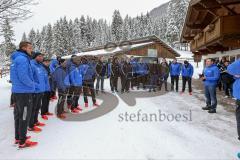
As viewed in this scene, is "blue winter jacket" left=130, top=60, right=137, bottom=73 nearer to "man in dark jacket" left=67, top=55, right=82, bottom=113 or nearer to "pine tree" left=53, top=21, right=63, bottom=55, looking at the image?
"man in dark jacket" left=67, top=55, right=82, bottom=113

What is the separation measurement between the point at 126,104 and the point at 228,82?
17.5ft

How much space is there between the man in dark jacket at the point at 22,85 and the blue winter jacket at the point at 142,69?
35.5 feet

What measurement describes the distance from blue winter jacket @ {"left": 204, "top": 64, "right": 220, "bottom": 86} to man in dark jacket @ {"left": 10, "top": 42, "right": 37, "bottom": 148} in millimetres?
5895

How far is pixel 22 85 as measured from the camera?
4977 mm

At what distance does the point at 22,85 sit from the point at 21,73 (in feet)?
0.84

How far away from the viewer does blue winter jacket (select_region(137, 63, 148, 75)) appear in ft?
50.8

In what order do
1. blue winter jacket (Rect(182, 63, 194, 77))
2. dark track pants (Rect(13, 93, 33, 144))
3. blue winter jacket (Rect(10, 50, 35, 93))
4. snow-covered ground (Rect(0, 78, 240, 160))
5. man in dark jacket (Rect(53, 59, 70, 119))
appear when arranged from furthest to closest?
Answer: blue winter jacket (Rect(182, 63, 194, 77))
man in dark jacket (Rect(53, 59, 70, 119))
dark track pants (Rect(13, 93, 33, 144))
blue winter jacket (Rect(10, 50, 35, 93))
snow-covered ground (Rect(0, 78, 240, 160))

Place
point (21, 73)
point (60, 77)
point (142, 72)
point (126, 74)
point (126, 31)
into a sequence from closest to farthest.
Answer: point (21, 73), point (60, 77), point (126, 74), point (142, 72), point (126, 31)

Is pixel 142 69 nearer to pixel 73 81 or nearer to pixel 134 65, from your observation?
pixel 134 65

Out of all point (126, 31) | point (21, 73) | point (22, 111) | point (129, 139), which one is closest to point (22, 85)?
point (21, 73)

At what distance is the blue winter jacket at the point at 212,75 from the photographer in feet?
27.9

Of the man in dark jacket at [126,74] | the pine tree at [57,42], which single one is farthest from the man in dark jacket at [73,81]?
the pine tree at [57,42]

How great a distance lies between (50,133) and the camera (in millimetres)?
6066

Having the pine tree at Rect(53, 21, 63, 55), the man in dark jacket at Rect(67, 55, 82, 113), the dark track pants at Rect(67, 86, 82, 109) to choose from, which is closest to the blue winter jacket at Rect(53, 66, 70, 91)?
the man in dark jacket at Rect(67, 55, 82, 113)
